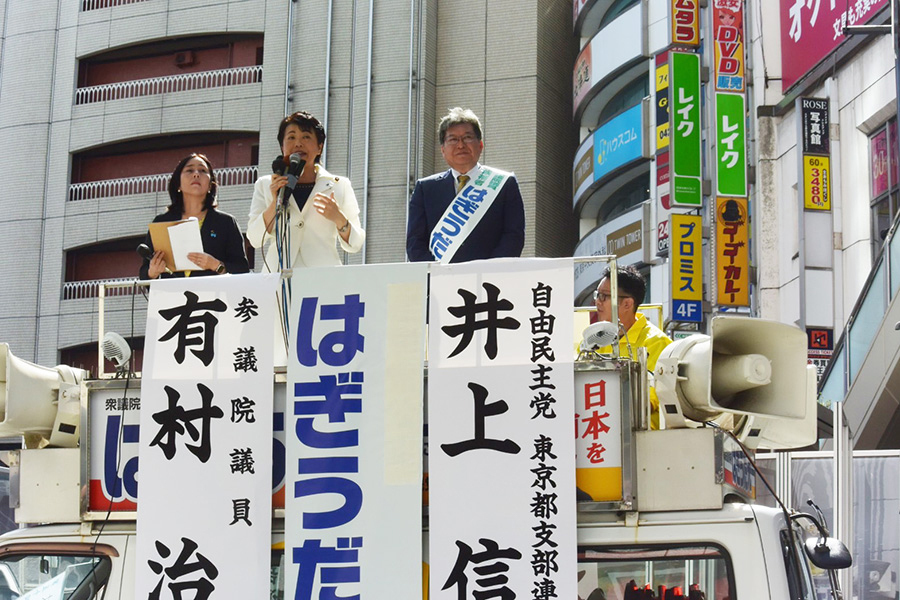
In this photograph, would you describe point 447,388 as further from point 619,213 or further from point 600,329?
point 619,213

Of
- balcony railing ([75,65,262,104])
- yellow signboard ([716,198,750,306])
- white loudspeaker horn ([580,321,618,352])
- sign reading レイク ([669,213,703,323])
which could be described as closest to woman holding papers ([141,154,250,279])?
white loudspeaker horn ([580,321,618,352])

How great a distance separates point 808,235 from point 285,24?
18.1 meters

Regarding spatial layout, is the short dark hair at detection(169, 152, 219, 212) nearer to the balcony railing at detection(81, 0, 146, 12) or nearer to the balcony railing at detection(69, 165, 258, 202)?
the balcony railing at detection(69, 165, 258, 202)

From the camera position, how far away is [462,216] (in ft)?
20.5

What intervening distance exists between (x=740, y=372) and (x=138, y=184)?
96.3 feet

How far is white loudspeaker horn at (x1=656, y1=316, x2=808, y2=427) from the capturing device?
4645mm

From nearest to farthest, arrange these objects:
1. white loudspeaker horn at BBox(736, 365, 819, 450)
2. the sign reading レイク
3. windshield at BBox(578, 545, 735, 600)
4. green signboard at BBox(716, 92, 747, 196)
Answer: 1. windshield at BBox(578, 545, 735, 600)
2. white loudspeaker horn at BBox(736, 365, 819, 450)
3. green signboard at BBox(716, 92, 747, 196)
4. the sign reading レイク

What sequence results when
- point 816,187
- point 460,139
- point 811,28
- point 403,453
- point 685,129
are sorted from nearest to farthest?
1. point 403,453
2. point 460,139
3. point 816,187
4. point 811,28
5. point 685,129

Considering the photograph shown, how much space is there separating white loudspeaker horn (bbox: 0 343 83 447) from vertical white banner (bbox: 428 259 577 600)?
5.12 feet

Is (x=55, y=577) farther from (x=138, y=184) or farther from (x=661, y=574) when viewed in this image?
(x=138, y=184)

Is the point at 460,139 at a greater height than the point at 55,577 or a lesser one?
greater

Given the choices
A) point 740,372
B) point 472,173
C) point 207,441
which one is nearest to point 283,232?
point 472,173

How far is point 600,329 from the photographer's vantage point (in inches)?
187

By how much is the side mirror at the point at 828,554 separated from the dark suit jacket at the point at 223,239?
308 centimetres
